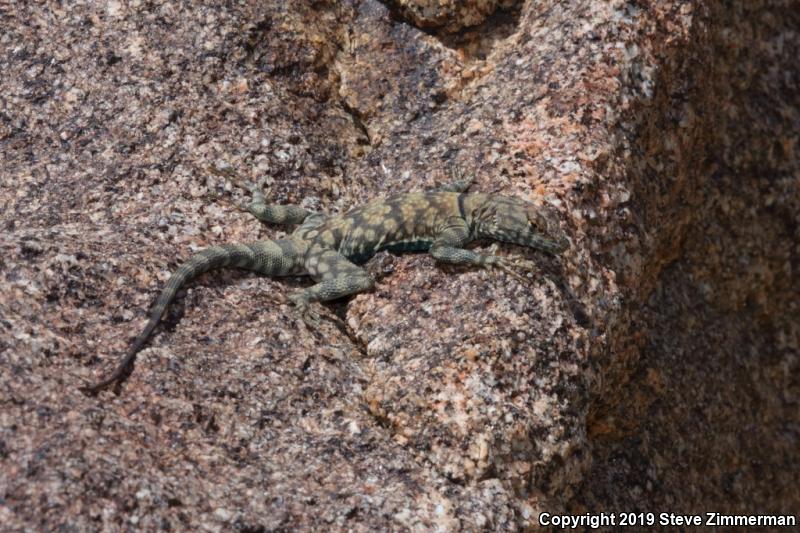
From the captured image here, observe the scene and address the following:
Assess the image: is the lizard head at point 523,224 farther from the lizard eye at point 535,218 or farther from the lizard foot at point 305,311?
the lizard foot at point 305,311

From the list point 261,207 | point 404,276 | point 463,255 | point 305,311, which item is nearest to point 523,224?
point 463,255

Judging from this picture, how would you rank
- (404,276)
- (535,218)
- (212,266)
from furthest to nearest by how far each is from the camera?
(404,276) → (535,218) → (212,266)

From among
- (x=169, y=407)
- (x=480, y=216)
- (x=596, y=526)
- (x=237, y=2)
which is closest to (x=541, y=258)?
(x=480, y=216)

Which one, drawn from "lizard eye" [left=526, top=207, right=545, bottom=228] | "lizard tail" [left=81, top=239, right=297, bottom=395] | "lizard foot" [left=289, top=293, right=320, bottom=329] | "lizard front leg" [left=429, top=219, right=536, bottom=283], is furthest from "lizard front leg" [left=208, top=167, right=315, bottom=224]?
"lizard eye" [left=526, top=207, right=545, bottom=228]

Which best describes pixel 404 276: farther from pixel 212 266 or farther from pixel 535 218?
pixel 212 266

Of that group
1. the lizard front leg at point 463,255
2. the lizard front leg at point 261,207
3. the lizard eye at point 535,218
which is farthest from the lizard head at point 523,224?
the lizard front leg at point 261,207

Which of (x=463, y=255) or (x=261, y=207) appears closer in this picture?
(x=463, y=255)

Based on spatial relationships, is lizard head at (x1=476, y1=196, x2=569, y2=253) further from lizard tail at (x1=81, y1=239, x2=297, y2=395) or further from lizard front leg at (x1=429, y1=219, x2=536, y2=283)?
lizard tail at (x1=81, y1=239, x2=297, y2=395)
